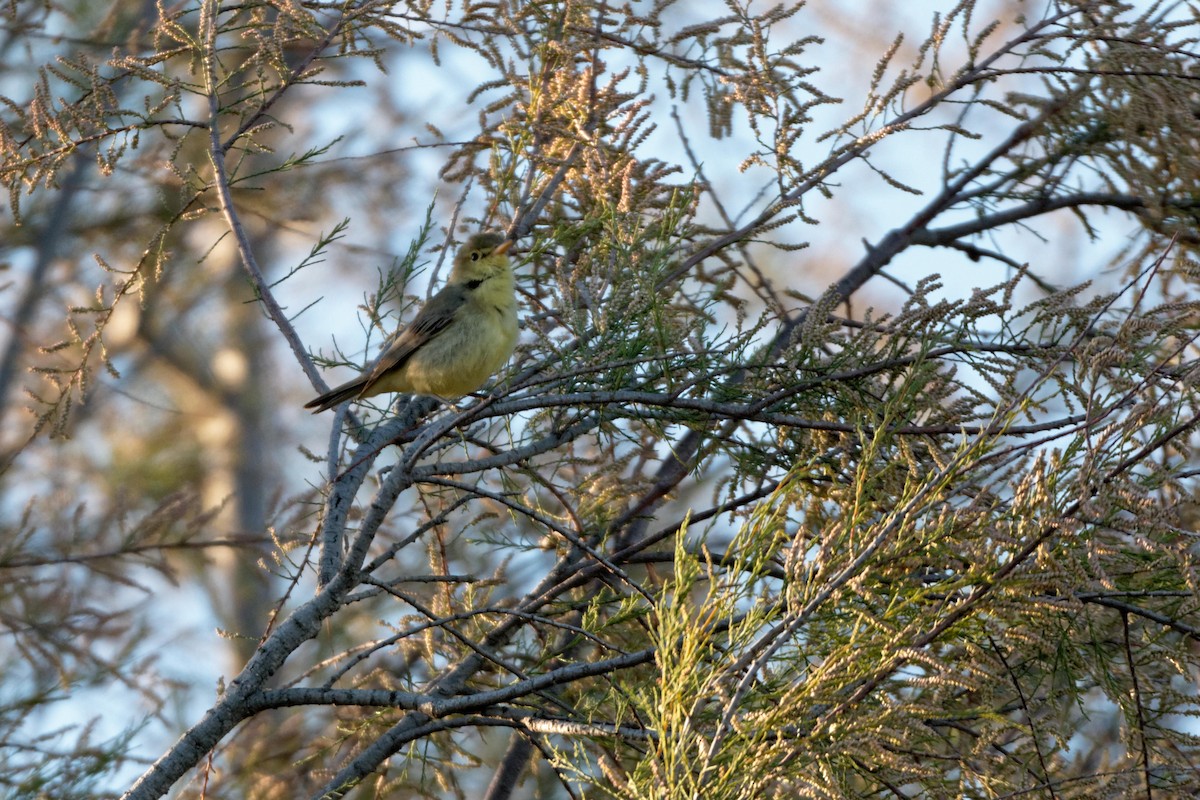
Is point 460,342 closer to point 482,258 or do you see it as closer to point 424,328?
point 424,328

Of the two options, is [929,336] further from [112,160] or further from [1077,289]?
[112,160]

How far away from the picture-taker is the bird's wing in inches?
195

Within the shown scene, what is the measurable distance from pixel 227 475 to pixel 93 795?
29.9 feet

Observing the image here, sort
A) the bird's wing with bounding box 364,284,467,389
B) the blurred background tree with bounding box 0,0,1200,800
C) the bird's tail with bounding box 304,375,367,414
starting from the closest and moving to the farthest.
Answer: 1. the blurred background tree with bounding box 0,0,1200,800
2. the bird's tail with bounding box 304,375,367,414
3. the bird's wing with bounding box 364,284,467,389

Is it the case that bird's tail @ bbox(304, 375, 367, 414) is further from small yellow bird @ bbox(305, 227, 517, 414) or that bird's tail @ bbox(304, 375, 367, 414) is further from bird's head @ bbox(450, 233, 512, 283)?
Result: bird's head @ bbox(450, 233, 512, 283)

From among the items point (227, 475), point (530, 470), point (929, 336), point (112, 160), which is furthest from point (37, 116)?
point (227, 475)

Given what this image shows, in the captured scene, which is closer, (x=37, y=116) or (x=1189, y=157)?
(x=37, y=116)

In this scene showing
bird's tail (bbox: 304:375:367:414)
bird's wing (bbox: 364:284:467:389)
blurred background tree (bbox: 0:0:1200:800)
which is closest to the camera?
blurred background tree (bbox: 0:0:1200:800)

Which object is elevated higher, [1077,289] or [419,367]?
[419,367]

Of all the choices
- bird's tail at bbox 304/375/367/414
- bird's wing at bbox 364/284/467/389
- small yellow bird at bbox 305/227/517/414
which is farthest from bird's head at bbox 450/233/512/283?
Answer: bird's tail at bbox 304/375/367/414

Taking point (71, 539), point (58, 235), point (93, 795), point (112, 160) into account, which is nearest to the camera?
point (112, 160)

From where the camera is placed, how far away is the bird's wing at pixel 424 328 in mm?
4965

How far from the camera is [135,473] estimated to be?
10.7m

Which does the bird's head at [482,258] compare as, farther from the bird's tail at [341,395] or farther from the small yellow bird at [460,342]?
the bird's tail at [341,395]
